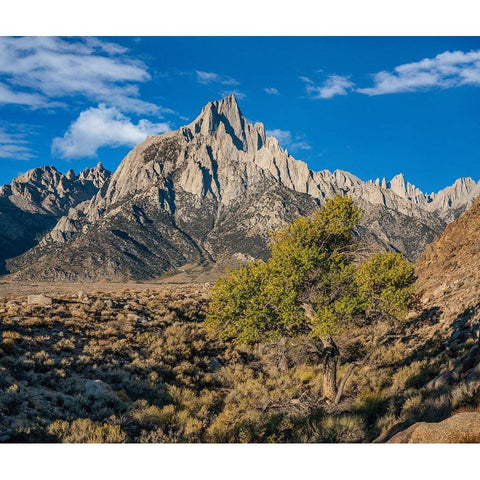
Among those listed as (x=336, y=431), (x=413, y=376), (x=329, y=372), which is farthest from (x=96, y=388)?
(x=413, y=376)

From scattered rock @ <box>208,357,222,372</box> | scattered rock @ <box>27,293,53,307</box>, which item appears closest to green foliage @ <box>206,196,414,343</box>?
scattered rock @ <box>208,357,222,372</box>

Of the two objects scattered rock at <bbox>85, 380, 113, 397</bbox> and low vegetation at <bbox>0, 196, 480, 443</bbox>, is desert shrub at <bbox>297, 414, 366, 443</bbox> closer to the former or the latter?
low vegetation at <bbox>0, 196, 480, 443</bbox>

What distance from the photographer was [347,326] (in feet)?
61.4

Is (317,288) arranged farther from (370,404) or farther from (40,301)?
(40,301)

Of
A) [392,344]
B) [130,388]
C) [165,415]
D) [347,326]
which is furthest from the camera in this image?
[392,344]

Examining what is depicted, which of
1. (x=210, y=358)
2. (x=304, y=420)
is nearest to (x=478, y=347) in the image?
(x=304, y=420)

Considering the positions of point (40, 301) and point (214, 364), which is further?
point (40, 301)

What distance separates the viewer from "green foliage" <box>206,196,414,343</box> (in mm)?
16984

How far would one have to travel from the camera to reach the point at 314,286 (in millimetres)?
18453

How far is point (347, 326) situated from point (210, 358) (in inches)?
401

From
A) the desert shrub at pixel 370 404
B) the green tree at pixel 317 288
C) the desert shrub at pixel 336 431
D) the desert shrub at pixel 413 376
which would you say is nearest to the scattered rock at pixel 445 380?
the desert shrub at pixel 413 376

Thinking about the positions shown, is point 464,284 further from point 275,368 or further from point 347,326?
point 275,368

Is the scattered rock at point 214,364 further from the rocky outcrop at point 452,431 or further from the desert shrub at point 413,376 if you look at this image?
the rocky outcrop at point 452,431

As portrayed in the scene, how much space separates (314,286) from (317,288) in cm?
27
